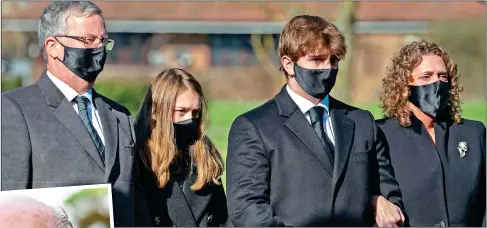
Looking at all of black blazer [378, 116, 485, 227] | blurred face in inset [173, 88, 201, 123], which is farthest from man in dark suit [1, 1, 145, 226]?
black blazer [378, 116, 485, 227]

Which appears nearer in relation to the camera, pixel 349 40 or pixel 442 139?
pixel 442 139

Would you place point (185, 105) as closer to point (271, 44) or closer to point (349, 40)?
point (349, 40)

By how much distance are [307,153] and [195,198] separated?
2.06ft

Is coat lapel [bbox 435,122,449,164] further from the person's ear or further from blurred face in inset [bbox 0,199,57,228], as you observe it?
blurred face in inset [bbox 0,199,57,228]

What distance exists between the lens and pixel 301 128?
4410mm

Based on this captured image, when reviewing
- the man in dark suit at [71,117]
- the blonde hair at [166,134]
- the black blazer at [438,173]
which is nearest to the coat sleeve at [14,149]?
the man in dark suit at [71,117]

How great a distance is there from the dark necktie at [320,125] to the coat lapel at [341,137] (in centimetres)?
5

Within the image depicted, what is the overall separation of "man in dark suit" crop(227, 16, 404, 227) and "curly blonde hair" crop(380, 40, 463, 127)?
1.31 feet

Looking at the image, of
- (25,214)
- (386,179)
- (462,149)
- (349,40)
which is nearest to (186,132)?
(386,179)

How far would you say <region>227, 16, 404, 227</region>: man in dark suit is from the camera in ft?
14.0

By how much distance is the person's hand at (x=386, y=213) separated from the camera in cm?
438

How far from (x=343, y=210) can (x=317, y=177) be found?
206 mm

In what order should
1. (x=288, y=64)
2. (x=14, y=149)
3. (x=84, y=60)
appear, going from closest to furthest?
1. (x=14, y=149)
2. (x=84, y=60)
3. (x=288, y=64)

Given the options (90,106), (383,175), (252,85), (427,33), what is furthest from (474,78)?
(90,106)
